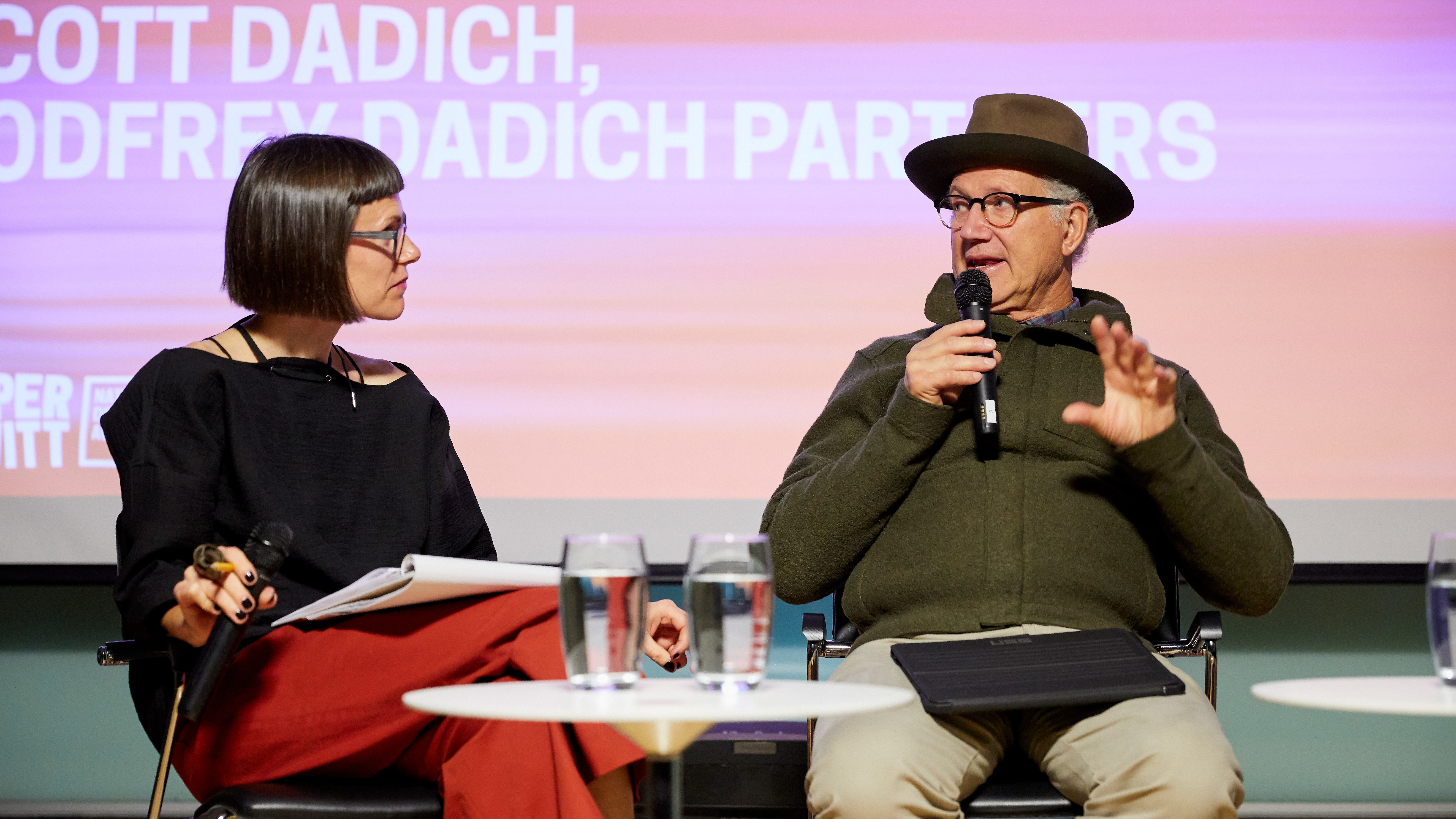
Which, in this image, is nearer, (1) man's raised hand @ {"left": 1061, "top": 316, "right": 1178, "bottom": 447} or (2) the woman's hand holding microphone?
(2) the woman's hand holding microphone

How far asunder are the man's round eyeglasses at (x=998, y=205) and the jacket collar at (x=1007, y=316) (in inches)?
4.2

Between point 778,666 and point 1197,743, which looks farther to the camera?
point 778,666

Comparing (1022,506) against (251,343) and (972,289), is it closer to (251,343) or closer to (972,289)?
(972,289)

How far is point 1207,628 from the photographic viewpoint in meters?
1.90

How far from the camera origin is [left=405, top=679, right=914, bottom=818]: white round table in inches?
38.8

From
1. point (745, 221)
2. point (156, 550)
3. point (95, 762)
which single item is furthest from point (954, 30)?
point (95, 762)

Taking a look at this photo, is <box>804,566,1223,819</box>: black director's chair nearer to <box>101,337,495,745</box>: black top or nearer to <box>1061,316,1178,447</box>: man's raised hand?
<box>1061,316,1178,447</box>: man's raised hand

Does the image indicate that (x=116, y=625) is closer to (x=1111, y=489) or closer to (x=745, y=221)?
(x=745, y=221)

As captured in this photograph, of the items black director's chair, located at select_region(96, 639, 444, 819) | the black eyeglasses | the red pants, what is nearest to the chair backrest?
the red pants

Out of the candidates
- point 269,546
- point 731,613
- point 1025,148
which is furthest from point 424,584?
point 1025,148

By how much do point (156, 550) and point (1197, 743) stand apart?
4.37 ft

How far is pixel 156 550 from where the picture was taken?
1.61 metres

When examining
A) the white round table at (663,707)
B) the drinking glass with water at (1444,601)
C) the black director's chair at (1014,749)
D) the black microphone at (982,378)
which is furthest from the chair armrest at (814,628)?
the drinking glass with water at (1444,601)

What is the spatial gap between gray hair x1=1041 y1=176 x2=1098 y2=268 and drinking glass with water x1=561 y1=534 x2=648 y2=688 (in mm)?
1300
